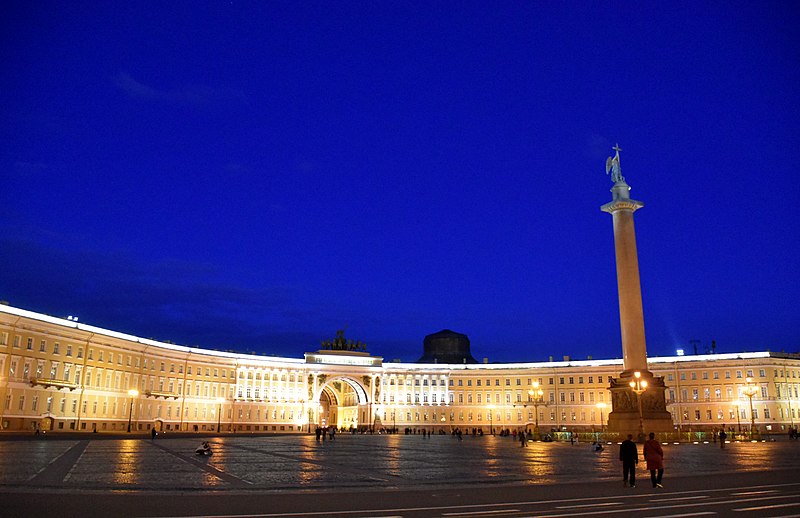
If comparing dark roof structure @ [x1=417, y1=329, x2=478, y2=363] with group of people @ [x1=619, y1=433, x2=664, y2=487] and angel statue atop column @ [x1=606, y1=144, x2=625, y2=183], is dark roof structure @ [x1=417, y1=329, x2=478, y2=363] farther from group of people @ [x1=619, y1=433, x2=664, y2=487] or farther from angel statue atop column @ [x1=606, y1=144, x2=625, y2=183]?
group of people @ [x1=619, y1=433, x2=664, y2=487]

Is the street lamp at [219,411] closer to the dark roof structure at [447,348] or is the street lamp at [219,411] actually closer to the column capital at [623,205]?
the dark roof structure at [447,348]

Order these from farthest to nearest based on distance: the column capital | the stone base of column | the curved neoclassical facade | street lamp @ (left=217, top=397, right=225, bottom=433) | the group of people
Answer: street lamp @ (left=217, top=397, right=225, bottom=433), the curved neoclassical facade, the column capital, the stone base of column, the group of people

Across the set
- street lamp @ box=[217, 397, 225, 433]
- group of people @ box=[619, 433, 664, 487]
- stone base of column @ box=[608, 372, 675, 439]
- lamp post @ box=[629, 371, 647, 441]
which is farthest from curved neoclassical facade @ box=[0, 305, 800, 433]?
group of people @ box=[619, 433, 664, 487]

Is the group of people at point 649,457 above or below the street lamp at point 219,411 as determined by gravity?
below

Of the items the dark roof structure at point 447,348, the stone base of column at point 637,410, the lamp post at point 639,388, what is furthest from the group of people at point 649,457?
the dark roof structure at point 447,348

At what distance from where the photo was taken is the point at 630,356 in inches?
2077

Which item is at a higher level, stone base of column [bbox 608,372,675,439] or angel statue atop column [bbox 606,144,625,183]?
angel statue atop column [bbox 606,144,625,183]

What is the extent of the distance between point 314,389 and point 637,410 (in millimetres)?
88284

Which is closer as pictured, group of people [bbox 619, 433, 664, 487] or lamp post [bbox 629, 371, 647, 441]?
group of people [bbox 619, 433, 664, 487]

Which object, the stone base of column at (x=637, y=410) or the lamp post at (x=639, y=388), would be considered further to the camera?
the stone base of column at (x=637, y=410)

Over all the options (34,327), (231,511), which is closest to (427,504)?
(231,511)

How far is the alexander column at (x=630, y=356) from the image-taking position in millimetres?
49500

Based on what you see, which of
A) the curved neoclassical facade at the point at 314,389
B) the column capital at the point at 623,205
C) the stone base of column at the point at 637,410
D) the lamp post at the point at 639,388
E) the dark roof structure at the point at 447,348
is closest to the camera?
the lamp post at the point at 639,388

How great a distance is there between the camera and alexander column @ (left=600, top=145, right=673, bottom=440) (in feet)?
162
